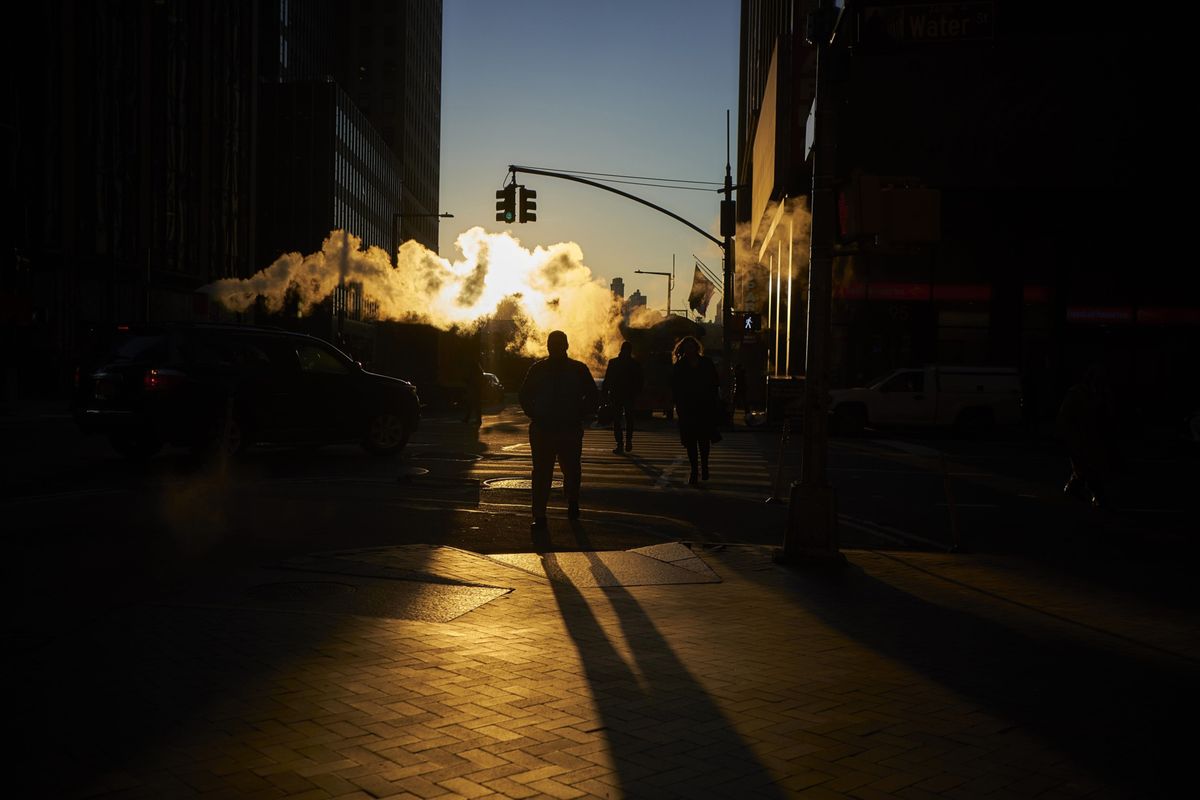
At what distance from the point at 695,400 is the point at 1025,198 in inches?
954

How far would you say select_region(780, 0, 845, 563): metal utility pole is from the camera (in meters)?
8.95

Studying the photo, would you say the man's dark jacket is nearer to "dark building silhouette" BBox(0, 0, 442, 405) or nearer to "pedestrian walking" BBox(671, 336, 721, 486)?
"pedestrian walking" BBox(671, 336, 721, 486)

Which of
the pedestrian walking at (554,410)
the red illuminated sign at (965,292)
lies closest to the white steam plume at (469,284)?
the red illuminated sign at (965,292)

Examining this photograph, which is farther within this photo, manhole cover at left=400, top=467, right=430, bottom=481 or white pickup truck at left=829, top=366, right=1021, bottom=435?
white pickup truck at left=829, top=366, right=1021, bottom=435

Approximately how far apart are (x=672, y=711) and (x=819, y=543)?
4270mm

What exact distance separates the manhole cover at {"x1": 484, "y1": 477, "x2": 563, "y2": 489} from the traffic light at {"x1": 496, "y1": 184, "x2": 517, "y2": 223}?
1487 centimetres

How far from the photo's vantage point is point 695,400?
1522cm

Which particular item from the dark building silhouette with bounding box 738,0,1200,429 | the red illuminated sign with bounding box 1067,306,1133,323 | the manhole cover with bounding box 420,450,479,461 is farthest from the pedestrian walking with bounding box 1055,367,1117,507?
the red illuminated sign with bounding box 1067,306,1133,323

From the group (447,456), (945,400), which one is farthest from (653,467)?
(945,400)

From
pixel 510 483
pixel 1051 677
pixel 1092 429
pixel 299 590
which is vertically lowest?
pixel 1051 677

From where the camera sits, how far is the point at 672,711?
489 centimetres

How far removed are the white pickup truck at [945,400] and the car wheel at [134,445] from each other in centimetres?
1711

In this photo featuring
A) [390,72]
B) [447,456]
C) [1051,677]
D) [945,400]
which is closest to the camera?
[1051,677]

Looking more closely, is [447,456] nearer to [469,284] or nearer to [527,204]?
[527,204]
